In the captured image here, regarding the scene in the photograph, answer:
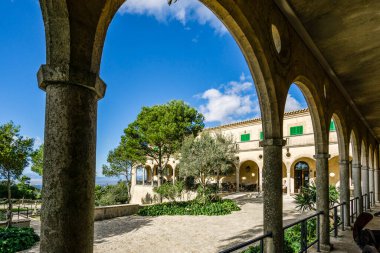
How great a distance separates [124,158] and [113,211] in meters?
10.6

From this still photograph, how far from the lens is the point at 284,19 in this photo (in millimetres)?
4895

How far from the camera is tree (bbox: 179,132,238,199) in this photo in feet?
60.7

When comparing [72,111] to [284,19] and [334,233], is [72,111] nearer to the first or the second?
[284,19]

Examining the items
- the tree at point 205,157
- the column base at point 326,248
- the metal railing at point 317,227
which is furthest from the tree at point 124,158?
the column base at point 326,248

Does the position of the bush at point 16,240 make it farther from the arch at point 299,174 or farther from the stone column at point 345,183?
the arch at point 299,174

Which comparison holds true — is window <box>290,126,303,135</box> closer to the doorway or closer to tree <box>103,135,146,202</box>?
the doorway

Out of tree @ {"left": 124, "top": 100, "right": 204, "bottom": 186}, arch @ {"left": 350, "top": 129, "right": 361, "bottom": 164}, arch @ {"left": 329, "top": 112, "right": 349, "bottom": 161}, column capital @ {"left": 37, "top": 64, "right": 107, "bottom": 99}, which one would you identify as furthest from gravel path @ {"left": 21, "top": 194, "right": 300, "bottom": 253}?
tree @ {"left": 124, "top": 100, "right": 204, "bottom": 186}

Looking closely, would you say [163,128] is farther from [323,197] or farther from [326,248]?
[326,248]

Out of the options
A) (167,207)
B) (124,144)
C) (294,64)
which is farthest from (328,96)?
(124,144)

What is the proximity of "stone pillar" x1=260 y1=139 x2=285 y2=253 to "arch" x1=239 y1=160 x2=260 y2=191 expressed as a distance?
23.0 metres

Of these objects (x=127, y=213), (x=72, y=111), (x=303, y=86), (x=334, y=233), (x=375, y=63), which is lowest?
(x=127, y=213)

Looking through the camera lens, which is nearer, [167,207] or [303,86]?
[303,86]

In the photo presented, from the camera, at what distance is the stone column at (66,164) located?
1678 mm

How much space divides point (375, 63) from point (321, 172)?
3.01 m
